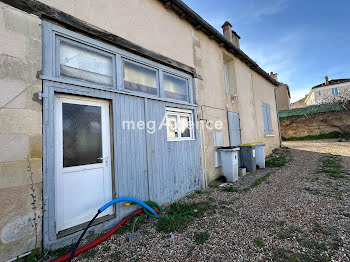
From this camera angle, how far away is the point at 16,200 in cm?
194

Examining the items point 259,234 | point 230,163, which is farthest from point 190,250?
point 230,163

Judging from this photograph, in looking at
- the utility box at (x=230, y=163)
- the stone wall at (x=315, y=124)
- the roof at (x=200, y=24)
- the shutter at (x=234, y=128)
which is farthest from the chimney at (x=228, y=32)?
the stone wall at (x=315, y=124)

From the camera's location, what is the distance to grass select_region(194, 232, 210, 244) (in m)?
A: 2.24

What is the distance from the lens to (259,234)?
7.57 ft

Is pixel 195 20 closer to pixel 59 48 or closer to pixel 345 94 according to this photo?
pixel 59 48

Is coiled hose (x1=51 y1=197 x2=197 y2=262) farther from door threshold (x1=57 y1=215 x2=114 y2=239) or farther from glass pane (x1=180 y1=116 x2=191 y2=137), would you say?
glass pane (x1=180 y1=116 x2=191 y2=137)

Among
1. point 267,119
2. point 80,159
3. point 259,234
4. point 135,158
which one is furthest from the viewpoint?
point 267,119

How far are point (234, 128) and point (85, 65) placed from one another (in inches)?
218

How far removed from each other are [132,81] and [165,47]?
1.48 meters

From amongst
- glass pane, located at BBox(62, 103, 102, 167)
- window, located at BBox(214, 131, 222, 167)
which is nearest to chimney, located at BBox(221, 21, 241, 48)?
window, located at BBox(214, 131, 222, 167)

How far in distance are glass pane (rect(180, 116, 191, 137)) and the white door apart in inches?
82.8

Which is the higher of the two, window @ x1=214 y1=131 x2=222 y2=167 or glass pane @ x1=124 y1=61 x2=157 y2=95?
glass pane @ x1=124 y1=61 x2=157 y2=95

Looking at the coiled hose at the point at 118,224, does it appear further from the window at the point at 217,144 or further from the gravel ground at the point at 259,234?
the window at the point at 217,144

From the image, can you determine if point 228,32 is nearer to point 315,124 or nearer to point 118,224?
point 118,224
